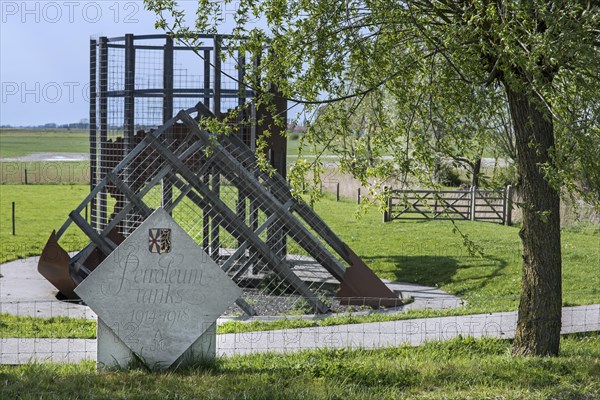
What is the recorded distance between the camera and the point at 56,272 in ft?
48.4

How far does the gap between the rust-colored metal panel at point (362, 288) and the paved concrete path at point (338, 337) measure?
201cm

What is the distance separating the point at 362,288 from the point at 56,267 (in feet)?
16.2

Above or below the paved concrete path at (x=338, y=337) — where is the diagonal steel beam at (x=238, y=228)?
above

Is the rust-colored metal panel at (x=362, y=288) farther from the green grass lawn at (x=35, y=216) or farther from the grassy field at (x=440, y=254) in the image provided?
the green grass lawn at (x=35, y=216)

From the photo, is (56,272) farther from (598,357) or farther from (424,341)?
(598,357)

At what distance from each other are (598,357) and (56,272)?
28.2 ft

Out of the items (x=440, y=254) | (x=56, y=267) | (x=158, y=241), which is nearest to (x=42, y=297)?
(x=56, y=267)

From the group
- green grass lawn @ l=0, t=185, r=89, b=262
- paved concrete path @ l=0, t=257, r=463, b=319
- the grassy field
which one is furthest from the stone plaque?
green grass lawn @ l=0, t=185, r=89, b=262

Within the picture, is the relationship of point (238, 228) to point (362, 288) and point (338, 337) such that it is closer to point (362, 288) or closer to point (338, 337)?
point (362, 288)

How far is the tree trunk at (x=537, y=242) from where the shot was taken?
31.9ft

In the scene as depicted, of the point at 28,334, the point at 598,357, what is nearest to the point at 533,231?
the point at 598,357

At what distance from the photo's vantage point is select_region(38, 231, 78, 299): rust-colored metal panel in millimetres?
14641

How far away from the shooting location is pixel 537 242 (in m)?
9.87

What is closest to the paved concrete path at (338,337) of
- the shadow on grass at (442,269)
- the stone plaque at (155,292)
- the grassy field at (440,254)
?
the grassy field at (440,254)
